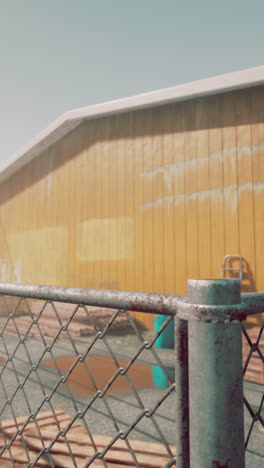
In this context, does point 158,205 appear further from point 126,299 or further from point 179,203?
point 126,299

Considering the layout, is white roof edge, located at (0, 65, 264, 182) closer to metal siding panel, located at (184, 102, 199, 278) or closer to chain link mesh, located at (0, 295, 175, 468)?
metal siding panel, located at (184, 102, 199, 278)

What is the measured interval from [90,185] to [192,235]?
4.06 metres

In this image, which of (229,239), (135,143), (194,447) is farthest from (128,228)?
(194,447)

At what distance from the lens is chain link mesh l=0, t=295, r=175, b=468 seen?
1.46 meters

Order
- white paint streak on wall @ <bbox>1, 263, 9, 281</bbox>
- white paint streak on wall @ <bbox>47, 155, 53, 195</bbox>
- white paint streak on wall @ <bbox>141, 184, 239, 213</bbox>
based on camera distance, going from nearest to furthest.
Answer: white paint streak on wall @ <bbox>141, 184, 239, 213</bbox>
white paint streak on wall @ <bbox>47, 155, 53, 195</bbox>
white paint streak on wall @ <bbox>1, 263, 9, 281</bbox>

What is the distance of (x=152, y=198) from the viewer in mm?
10070

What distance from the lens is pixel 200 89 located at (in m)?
8.57

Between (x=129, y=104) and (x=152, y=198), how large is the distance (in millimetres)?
2620

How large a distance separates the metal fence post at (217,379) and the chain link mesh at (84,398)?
0.50ft

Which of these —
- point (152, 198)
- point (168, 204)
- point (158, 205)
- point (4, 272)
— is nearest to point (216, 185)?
point (168, 204)

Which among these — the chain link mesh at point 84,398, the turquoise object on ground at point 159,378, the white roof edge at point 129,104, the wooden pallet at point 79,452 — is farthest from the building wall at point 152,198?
the wooden pallet at point 79,452

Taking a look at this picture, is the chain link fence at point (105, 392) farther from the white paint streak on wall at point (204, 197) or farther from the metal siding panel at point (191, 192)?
the white paint streak on wall at point (204, 197)

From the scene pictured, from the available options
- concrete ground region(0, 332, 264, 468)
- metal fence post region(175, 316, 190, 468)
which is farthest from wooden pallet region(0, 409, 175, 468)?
metal fence post region(175, 316, 190, 468)

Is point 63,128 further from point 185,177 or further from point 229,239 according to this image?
point 229,239
